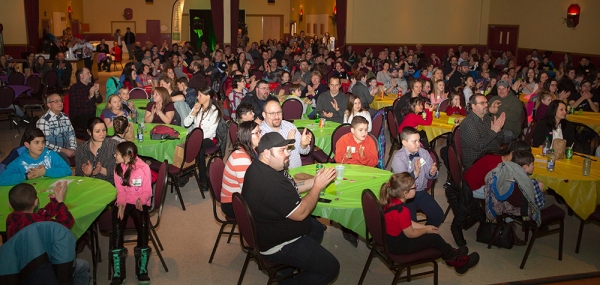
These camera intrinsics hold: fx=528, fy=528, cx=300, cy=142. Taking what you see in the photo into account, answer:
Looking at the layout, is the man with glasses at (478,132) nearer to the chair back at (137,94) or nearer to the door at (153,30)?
the chair back at (137,94)

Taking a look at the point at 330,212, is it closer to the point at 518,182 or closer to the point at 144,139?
the point at 518,182

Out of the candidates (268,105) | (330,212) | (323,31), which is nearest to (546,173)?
(330,212)

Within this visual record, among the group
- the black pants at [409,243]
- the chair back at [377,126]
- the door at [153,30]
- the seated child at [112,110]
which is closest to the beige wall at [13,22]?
the door at [153,30]

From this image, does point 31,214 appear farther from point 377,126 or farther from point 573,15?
point 573,15

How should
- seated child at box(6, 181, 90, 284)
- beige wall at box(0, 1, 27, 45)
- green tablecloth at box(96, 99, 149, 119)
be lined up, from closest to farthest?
seated child at box(6, 181, 90, 284) < green tablecloth at box(96, 99, 149, 119) < beige wall at box(0, 1, 27, 45)

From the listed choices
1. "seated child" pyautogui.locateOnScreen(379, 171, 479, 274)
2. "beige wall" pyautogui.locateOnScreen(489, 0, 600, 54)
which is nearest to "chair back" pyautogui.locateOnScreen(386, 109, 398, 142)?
"seated child" pyautogui.locateOnScreen(379, 171, 479, 274)

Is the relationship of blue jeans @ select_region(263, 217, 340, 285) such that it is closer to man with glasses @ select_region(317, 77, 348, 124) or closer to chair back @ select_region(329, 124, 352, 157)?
chair back @ select_region(329, 124, 352, 157)

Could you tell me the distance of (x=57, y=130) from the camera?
6652 mm

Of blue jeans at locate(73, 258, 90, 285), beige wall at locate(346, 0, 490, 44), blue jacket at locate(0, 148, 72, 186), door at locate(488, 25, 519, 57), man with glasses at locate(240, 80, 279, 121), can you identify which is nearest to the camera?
blue jeans at locate(73, 258, 90, 285)

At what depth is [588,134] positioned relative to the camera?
8.90 m

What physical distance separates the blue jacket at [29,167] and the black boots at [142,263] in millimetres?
1208

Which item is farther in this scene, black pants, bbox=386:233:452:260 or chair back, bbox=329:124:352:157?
chair back, bbox=329:124:352:157

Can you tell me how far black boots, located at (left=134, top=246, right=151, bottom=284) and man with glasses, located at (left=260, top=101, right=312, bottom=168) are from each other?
5.88 feet

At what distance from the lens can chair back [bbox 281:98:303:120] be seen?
8562 mm
